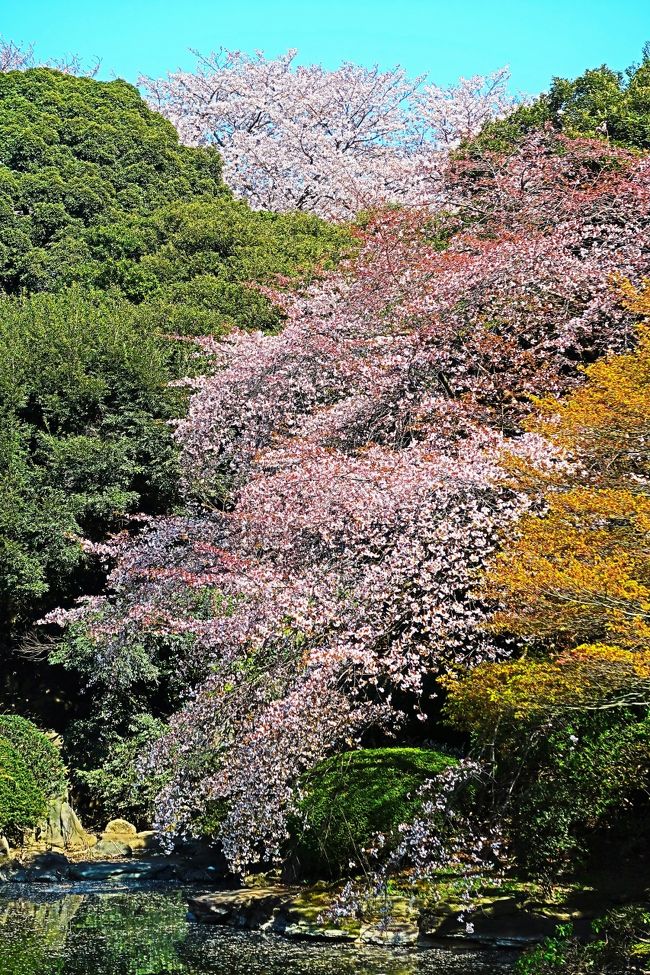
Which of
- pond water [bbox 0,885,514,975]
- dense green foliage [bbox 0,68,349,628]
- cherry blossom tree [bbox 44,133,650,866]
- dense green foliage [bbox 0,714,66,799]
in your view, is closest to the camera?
pond water [bbox 0,885,514,975]

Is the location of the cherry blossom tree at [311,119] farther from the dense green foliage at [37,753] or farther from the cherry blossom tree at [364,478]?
the dense green foliage at [37,753]

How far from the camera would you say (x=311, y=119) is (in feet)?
107

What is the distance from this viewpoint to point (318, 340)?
12500mm

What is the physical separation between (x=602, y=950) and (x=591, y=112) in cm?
1241

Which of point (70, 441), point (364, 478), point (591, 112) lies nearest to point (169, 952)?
point (364, 478)

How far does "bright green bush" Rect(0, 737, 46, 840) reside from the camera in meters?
12.6

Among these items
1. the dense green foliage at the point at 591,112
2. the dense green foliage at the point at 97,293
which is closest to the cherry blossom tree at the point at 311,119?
the dense green foliage at the point at 97,293

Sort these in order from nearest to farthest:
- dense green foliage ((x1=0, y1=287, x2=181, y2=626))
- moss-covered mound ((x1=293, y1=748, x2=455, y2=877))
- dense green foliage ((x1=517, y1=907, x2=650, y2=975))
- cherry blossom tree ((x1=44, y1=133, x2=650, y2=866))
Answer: dense green foliage ((x1=517, y1=907, x2=650, y2=975)) → moss-covered mound ((x1=293, y1=748, x2=455, y2=877)) → cherry blossom tree ((x1=44, y1=133, x2=650, y2=866)) → dense green foliage ((x1=0, y1=287, x2=181, y2=626))

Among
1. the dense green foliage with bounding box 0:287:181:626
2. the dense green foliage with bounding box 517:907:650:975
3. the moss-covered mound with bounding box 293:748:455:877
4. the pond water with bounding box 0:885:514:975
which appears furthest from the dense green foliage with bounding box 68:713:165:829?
the dense green foliage with bounding box 517:907:650:975

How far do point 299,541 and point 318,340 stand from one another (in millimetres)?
3959

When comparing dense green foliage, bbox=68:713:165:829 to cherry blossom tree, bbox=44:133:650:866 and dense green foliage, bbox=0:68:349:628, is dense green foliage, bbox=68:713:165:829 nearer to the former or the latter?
cherry blossom tree, bbox=44:133:650:866

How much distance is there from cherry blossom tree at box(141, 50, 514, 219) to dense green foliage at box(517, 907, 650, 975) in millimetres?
24023

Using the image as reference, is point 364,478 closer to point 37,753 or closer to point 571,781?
point 571,781

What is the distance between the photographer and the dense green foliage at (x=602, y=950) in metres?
5.52
